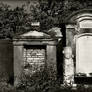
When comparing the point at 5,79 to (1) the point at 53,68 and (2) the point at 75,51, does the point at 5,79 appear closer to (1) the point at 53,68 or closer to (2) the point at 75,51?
(1) the point at 53,68

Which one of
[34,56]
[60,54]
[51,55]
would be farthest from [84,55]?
[34,56]

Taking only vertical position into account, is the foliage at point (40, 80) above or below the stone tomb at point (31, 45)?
below

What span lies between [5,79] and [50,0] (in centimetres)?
684

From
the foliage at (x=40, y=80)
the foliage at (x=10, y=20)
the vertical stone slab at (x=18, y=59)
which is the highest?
the foliage at (x=10, y=20)

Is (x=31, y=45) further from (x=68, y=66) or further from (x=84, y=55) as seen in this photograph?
(x=84, y=55)

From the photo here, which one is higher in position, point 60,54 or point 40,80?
point 60,54

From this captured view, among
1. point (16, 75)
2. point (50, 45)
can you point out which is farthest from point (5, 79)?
point (50, 45)

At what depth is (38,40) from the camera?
1098 cm

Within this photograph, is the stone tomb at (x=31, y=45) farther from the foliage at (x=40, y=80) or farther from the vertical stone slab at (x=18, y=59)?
the foliage at (x=40, y=80)

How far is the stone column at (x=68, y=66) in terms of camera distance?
35.1ft

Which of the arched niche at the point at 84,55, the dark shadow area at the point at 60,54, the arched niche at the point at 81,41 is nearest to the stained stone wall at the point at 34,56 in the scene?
the dark shadow area at the point at 60,54

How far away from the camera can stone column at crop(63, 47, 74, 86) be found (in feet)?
35.1

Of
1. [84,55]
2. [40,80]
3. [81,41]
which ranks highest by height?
[81,41]

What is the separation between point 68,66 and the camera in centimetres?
1077
